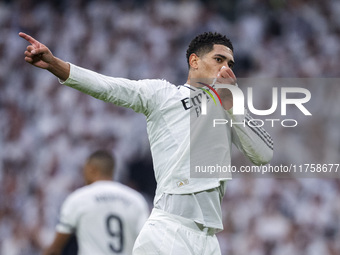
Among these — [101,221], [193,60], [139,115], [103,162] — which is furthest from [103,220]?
[139,115]

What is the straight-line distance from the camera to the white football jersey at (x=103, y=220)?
5633 millimetres

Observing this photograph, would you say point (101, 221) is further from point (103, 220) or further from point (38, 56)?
point (38, 56)

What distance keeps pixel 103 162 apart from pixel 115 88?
A: 8.61ft

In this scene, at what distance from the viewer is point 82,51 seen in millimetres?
11602

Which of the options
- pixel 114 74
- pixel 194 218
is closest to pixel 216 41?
pixel 194 218

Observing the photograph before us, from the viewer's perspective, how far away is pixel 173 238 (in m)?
3.52

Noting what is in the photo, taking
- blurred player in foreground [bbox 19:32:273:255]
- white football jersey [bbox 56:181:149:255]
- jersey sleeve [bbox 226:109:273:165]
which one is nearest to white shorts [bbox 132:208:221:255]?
blurred player in foreground [bbox 19:32:273:255]

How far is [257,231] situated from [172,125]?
5551 mm

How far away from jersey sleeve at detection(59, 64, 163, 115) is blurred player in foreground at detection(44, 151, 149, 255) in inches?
86.3

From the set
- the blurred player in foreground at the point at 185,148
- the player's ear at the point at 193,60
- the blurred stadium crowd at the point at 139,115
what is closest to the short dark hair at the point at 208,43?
the player's ear at the point at 193,60

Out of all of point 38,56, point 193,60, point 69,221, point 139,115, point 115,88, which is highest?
point 139,115

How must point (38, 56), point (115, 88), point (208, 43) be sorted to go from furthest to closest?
point (208, 43) < point (115, 88) < point (38, 56)

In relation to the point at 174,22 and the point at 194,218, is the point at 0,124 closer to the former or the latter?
the point at 174,22

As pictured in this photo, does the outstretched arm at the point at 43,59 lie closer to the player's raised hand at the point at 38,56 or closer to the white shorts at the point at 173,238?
the player's raised hand at the point at 38,56
